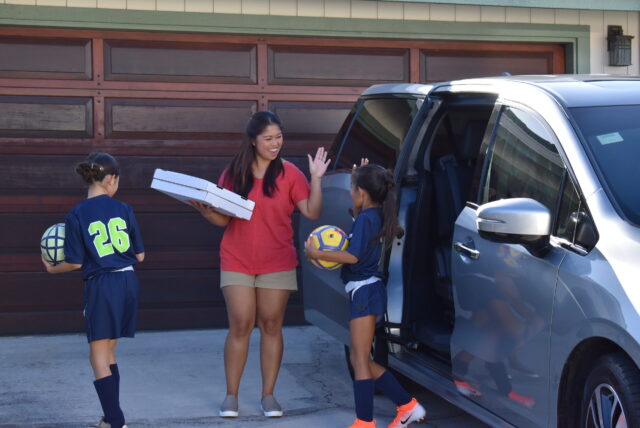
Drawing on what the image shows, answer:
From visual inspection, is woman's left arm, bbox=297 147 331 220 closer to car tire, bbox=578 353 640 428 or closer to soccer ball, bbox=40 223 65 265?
soccer ball, bbox=40 223 65 265

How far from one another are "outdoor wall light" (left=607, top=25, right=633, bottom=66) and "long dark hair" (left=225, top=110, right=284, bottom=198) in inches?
164

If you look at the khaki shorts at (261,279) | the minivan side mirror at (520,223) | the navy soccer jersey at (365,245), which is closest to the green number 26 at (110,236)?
the khaki shorts at (261,279)

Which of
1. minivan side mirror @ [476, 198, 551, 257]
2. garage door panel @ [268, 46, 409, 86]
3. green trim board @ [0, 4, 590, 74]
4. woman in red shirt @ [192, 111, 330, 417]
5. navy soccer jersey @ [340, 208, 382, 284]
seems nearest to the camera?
minivan side mirror @ [476, 198, 551, 257]

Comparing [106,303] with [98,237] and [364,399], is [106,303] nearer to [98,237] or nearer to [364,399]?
[98,237]

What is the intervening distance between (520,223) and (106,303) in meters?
2.31

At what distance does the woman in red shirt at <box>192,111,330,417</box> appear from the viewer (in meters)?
5.93

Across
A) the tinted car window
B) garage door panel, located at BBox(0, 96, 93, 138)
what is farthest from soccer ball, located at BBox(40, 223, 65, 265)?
garage door panel, located at BBox(0, 96, 93, 138)

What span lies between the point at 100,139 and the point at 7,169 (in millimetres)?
744

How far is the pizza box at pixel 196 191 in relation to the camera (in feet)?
17.9

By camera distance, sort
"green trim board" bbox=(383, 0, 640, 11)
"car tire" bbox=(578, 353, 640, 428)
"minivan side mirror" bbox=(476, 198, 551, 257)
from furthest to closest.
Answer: "green trim board" bbox=(383, 0, 640, 11), "minivan side mirror" bbox=(476, 198, 551, 257), "car tire" bbox=(578, 353, 640, 428)

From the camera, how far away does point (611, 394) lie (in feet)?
12.7

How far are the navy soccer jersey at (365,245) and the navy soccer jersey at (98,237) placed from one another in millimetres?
1165

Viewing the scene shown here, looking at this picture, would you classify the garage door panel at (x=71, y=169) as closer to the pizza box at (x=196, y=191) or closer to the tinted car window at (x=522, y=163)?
the pizza box at (x=196, y=191)

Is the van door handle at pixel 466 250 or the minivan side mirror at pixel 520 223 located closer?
the minivan side mirror at pixel 520 223
